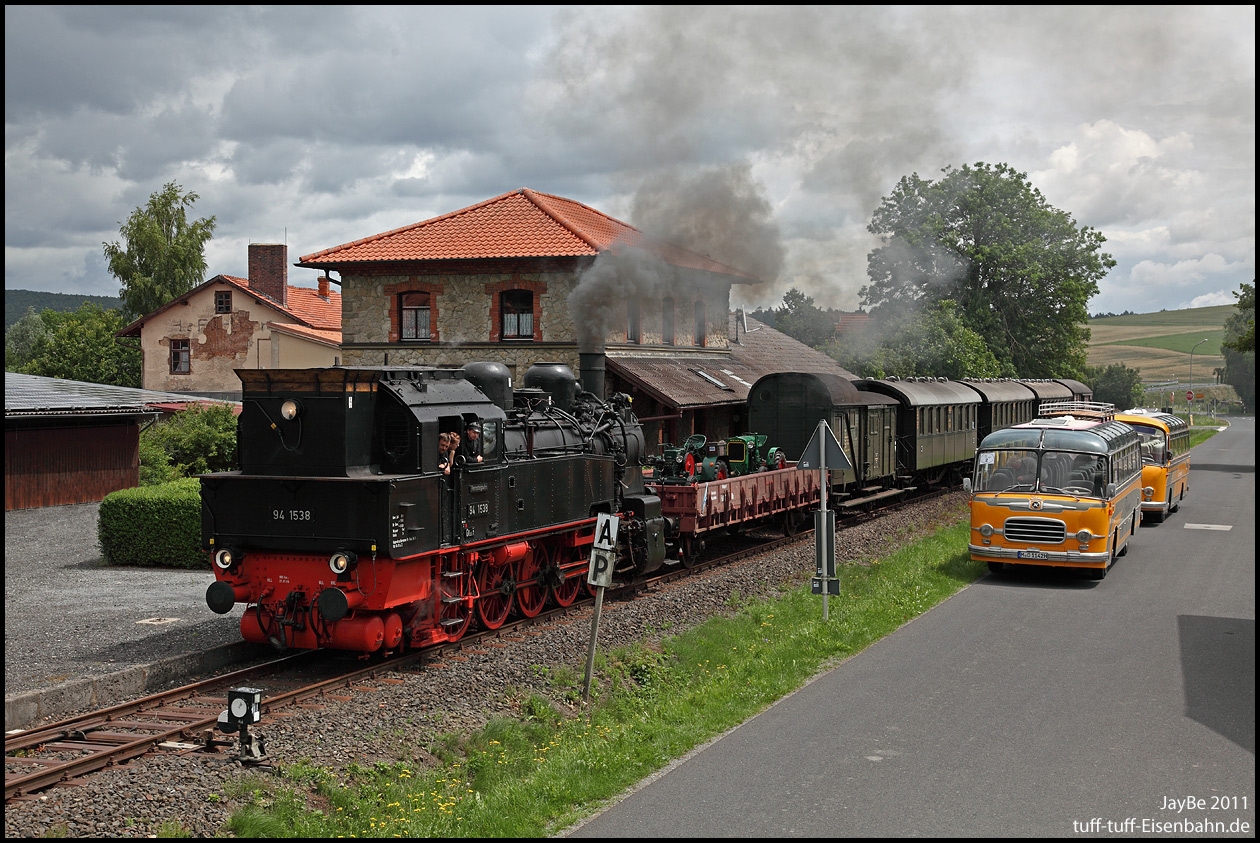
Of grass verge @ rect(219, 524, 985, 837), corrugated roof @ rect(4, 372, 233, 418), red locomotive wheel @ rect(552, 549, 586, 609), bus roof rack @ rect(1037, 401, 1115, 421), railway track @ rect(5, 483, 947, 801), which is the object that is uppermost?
corrugated roof @ rect(4, 372, 233, 418)

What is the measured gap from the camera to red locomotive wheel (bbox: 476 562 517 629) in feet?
40.4

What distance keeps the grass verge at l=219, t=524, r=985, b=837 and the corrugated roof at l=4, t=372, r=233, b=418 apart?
668 inches

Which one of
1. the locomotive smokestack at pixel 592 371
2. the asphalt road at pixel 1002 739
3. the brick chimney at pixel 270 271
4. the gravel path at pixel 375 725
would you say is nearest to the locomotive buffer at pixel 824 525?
the asphalt road at pixel 1002 739

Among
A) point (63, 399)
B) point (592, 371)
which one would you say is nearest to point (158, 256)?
point (63, 399)

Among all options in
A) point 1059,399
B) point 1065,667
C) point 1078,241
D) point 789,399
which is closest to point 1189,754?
point 1065,667

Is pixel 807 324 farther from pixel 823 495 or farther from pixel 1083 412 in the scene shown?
pixel 823 495

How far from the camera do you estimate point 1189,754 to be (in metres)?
7.92

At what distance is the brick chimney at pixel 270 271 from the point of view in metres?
40.5

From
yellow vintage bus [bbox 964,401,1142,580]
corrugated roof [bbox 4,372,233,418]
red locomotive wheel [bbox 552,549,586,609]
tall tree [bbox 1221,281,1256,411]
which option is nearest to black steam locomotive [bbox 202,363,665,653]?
red locomotive wheel [bbox 552,549,586,609]

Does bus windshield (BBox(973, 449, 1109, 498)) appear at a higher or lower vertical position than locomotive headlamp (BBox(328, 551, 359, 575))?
higher

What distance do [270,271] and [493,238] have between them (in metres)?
17.9

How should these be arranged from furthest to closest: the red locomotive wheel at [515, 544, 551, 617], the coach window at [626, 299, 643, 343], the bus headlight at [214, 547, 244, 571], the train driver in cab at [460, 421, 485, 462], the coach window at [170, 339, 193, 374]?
1. the coach window at [170, 339, 193, 374]
2. the coach window at [626, 299, 643, 343]
3. the red locomotive wheel at [515, 544, 551, 617]
4. the train driver in cab at [460, 421, 485, 462]
5. the bus headlight at [214, 547, 244, 571]

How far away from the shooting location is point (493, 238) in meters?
26.0

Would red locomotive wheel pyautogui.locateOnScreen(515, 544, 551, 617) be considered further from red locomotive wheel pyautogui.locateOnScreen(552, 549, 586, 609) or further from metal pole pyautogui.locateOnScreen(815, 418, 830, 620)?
metal pole pyautogui.locateOnScreen(815, 418, 830, 620)
